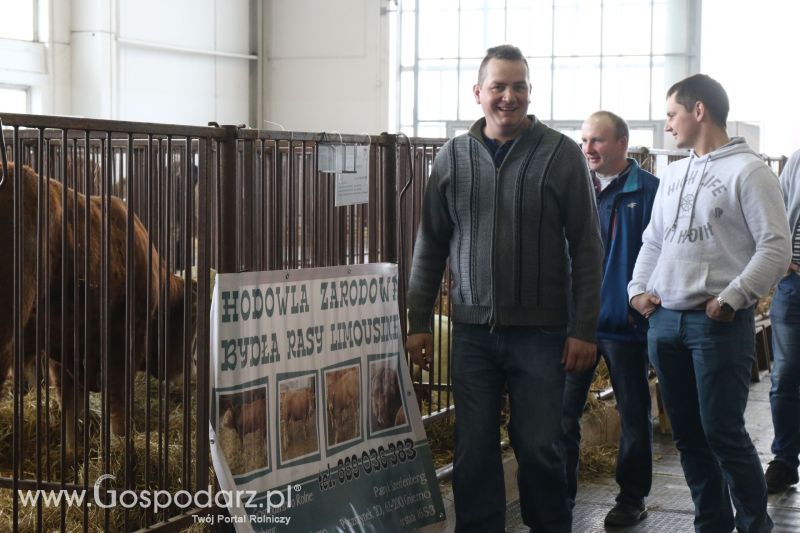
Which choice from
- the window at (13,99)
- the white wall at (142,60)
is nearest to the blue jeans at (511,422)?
the white wall at (142,60)

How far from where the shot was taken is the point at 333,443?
148 inches

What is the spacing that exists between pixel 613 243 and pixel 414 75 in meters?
16.2

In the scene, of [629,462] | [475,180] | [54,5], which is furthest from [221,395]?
[54,5]

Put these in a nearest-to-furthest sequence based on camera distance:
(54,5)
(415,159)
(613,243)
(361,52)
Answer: (613,243), (415,159), (54,5), (361,52)

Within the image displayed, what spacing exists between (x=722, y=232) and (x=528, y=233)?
697 millimetres

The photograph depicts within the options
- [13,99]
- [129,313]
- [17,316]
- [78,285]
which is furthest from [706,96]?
[13,99]

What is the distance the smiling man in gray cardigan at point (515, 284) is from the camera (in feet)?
11.6

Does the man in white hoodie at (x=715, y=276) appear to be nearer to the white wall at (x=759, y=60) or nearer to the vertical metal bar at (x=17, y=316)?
the vertical metal bar at (x=17, y=316)

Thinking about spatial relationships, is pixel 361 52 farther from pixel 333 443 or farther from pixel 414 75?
pixel 333 443

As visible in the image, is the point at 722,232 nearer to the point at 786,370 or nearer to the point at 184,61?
the point at 786,370

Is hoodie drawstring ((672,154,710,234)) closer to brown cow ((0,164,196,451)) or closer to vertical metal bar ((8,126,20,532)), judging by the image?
brown cow ((0,164,196,451))

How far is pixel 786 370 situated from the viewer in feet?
16.5

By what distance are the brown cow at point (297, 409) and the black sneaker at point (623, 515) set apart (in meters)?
1.65

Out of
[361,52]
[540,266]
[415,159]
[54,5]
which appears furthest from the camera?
[361,52]
